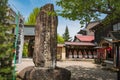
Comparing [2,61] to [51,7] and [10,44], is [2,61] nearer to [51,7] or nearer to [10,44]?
[10,44]

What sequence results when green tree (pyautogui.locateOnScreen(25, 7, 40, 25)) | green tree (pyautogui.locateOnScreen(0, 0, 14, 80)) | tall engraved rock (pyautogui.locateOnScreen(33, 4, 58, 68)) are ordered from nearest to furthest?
green tree (pyautogui.locateOnScreen(0, 0, 14, 80))
tall engraved rock (pyautogui.locateOnScreen(33, 4, 58, 68))
green tree (pyautogui.locateOnScreen(25, 7, 40, 25))

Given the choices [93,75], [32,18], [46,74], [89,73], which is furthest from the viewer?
[32,18]

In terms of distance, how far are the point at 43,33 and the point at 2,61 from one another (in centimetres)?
Answer: 356

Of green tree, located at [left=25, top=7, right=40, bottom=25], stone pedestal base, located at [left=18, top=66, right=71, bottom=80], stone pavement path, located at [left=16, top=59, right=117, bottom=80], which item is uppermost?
green tree, located at [left=25, top=7, right=40, bottom=25]

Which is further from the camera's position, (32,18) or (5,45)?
(32,18)

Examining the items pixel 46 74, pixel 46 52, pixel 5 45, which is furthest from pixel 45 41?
pixel 5 45

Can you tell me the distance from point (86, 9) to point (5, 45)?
4.86 m

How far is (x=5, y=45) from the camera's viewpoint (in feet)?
27.6

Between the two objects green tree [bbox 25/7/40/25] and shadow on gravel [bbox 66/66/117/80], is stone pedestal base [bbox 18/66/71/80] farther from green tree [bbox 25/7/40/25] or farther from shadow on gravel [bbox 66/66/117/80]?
green tree [bbox 25/7/40/25]

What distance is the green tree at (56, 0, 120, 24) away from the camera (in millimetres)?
10180

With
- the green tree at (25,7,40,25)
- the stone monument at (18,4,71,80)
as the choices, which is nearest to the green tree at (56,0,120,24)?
the stone monument at (18,4,71,80)

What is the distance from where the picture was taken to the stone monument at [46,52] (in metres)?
10.8

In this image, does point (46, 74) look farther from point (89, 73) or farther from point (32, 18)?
point (32, 18)

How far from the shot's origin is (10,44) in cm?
855
